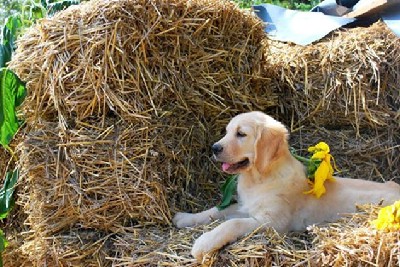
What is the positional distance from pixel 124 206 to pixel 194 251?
0.65 meters

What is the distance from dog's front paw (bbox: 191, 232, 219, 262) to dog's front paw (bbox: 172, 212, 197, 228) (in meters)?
0.47

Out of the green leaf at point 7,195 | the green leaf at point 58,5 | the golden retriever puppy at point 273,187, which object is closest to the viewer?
the golden retriever puppy at point 273,187

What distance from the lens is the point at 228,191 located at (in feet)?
12.3

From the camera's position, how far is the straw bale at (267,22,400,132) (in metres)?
4.18

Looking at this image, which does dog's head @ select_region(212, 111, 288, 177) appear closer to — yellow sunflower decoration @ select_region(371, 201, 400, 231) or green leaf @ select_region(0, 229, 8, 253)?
yellow sunflower decoration @ select_region(371, 201, 400, 231)

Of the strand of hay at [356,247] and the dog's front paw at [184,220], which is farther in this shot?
the dog's front paw at [184,220]

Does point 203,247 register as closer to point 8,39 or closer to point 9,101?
point 9,101

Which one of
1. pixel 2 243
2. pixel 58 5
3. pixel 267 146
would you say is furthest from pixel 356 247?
pixel 58 5

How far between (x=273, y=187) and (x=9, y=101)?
163 cm

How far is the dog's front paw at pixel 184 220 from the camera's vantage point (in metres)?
3.48

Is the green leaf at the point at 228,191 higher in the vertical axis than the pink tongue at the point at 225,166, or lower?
lower

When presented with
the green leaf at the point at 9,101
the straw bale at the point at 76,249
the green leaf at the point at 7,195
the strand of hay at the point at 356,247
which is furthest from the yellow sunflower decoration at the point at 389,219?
the green leaf at the point at 7,195

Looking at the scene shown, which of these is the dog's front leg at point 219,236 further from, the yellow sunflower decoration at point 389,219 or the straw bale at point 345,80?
the straw bale at point 345,80

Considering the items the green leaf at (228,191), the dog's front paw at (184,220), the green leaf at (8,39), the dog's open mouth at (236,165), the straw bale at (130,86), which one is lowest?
the green leaf at (228,191)
